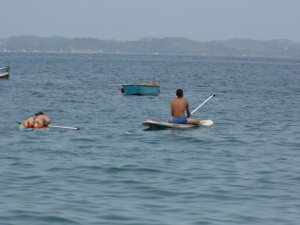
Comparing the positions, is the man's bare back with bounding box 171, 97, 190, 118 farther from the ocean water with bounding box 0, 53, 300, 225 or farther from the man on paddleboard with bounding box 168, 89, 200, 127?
the ocean water with bounding box 0, 53, 300, 225

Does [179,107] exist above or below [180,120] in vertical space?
above

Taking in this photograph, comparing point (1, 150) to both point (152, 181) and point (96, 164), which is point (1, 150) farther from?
point (152, 181)

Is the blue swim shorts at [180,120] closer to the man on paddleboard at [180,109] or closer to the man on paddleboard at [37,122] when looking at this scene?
the man on paddleboard at [180,109]

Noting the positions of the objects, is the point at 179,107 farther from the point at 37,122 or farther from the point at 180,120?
the point at 37,122

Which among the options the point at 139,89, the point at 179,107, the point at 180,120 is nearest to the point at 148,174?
the point at 179,107

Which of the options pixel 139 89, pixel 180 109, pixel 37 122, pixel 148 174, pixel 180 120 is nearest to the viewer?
pixel 148 174

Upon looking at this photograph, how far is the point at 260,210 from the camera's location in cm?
1536

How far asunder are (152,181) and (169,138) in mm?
9466

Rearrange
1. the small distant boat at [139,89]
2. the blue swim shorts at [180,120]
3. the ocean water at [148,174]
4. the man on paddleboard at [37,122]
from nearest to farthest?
the ocean water at [148,174] < the man on paddleboard at [37,122] < the blue swim shorts at [180,120] < the small distant boat at [139,89]

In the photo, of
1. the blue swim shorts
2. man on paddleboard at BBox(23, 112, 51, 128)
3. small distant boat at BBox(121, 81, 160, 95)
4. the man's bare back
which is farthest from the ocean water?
small distant boat at BBox(121, 81, 160, 95)

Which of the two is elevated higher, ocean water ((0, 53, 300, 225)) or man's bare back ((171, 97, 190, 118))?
man's bare back ((171, 97, 190, 118))

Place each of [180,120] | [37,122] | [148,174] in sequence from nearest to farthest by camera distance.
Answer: [148,174] → [37,122] → [180,120]

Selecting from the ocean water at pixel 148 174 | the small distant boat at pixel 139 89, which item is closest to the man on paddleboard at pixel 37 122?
the ocean water at pixel 148 174

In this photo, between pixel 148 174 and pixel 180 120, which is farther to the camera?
pixel 180 120
